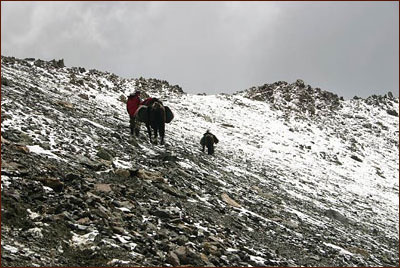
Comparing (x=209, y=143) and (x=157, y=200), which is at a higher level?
(x=209, y=143)

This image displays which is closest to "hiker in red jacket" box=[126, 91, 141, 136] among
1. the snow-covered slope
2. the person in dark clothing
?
the snow-covered slope

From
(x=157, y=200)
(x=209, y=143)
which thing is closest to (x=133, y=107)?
(x=209, y=143)

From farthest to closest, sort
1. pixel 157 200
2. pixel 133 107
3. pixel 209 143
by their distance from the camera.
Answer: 1. pixel 209 143
2. pixel 133 107
3. pixel 157 200

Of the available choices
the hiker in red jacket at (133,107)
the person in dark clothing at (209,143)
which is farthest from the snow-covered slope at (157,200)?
the person in dark clothing at (209,143)

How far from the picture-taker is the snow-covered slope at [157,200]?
8.21 m

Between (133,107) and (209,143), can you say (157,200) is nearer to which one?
(133,107)

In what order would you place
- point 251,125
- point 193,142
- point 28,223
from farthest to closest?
point 251,125
point 193,142
point 28,223

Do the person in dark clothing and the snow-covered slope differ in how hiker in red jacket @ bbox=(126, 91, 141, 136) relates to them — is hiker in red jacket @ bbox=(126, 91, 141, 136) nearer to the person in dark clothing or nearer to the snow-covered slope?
the snow-covered slope

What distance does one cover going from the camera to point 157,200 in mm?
11398

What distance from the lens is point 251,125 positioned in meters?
42.9

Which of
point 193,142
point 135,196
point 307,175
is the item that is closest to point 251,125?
Result: point 307,175

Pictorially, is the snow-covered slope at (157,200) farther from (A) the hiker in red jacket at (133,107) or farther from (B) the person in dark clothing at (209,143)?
(B) the person in dark clothing at (209,143)

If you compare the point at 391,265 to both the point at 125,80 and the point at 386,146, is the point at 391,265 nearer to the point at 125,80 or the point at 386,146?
the point at 125,80

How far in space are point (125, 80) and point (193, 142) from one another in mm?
19939
